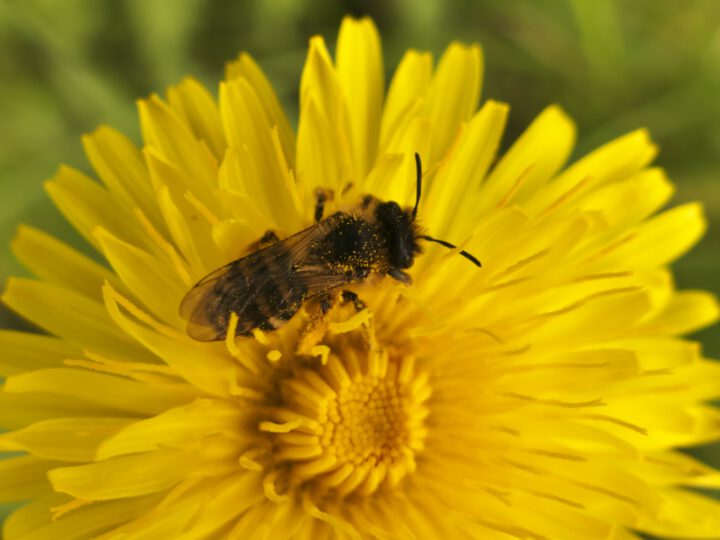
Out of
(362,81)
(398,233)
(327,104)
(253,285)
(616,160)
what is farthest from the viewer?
(616,160)

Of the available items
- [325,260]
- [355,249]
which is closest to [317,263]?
[325,260]

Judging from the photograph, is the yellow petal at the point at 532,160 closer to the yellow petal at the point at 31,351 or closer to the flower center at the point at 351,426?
the flower center at the point at 351,426

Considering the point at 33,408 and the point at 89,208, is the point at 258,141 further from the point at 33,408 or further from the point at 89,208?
the point at 33,408

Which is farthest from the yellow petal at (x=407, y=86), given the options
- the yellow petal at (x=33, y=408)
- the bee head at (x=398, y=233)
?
the yellow petal at (x=33, y=408)

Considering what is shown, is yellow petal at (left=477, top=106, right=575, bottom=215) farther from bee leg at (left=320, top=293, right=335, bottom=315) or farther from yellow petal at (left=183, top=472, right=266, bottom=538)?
yellow petal at (left=183, top=472, right=266, bottom=538)

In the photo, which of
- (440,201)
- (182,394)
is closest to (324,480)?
(182,394)

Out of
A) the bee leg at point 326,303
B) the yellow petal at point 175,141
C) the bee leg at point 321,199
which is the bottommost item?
the bee leg at point 326,303

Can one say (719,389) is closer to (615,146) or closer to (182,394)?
(615,146)
